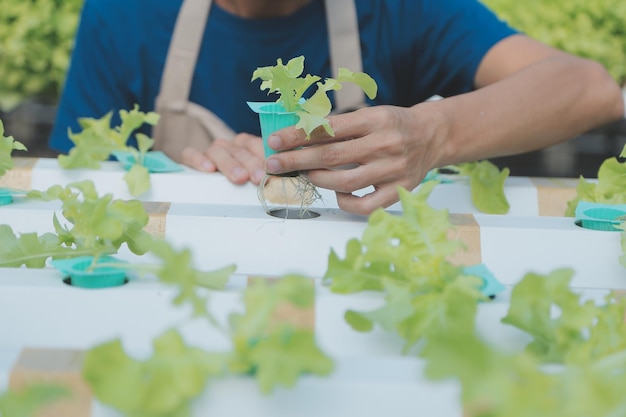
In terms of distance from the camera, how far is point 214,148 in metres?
1.38

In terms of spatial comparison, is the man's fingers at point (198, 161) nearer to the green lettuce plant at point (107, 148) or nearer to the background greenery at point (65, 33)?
the green lettuce plant at point (107, 148)

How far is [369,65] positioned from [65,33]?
5.91ft

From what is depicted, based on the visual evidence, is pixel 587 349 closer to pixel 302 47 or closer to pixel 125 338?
pixel 125 338

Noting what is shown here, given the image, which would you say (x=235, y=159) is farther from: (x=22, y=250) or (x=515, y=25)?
(x=515, y=25)

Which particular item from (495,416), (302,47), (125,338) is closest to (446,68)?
(302,47)

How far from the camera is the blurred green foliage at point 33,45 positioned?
3180mm

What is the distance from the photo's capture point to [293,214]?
1.01 metres

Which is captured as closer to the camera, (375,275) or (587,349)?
(587,349)

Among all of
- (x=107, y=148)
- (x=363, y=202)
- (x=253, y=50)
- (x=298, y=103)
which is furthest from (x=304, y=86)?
(x=253, y=50)

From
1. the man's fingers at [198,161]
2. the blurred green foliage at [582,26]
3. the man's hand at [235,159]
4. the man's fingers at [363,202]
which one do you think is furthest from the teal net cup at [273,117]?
the blurred green foliage at [582,26]

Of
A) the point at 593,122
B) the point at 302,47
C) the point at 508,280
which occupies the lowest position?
the point at 508,280

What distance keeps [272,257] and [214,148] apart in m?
0.50

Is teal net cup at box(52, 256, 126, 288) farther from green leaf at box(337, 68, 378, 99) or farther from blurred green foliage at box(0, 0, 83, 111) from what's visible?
blurred green foliage at box(0, 0, 83, 111)

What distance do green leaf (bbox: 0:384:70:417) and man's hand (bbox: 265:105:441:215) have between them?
19.5 inches
